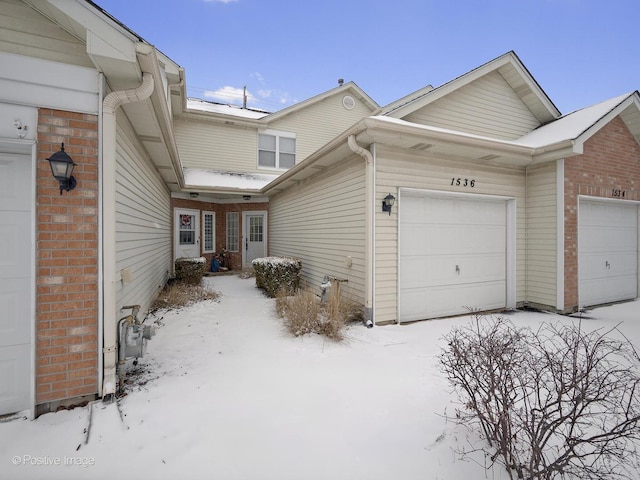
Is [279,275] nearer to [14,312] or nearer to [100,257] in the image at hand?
[100,257]

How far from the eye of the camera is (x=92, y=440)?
7.70ft

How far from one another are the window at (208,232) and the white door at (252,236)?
1277mm

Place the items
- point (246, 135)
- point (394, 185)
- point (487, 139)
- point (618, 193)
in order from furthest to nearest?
1. point (246, 135)
2. point (618, 193)
3. point (487, 139)
4. point (394, 185)

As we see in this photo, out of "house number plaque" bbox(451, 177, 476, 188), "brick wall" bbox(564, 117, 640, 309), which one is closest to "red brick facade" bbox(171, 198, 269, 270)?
"house number plaque" bbox(451, 177, 476, 188)

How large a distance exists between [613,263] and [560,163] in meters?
3.30

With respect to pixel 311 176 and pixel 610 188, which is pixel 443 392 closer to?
pixel 311 176

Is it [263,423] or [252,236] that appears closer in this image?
[263,423]

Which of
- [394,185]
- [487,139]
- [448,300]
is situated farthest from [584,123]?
[448,300]

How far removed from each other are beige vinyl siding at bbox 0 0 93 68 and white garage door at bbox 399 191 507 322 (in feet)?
16.1

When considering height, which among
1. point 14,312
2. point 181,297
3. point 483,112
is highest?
point 483,112

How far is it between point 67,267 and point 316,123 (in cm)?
1226

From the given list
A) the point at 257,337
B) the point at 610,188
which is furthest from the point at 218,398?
the point at 610,188

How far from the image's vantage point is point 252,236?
12523 millimetres

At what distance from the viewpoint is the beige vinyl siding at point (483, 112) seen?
678 cm
